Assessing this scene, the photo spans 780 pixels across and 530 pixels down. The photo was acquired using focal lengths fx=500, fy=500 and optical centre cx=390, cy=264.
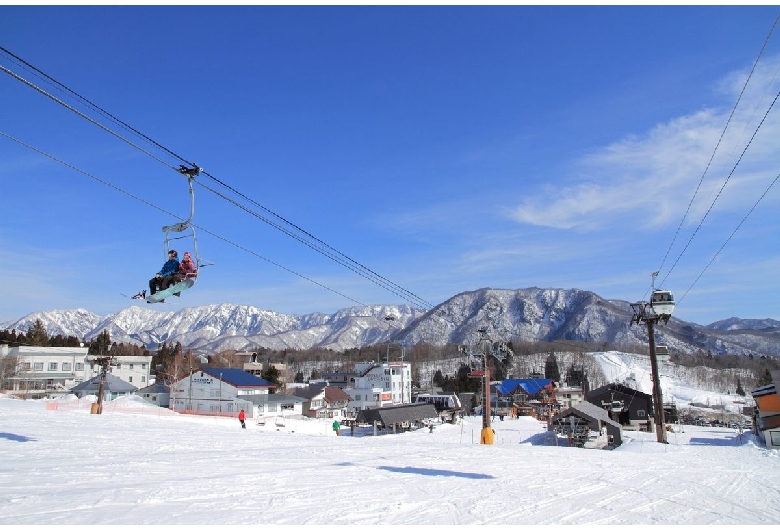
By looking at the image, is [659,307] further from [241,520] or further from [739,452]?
[241,520]

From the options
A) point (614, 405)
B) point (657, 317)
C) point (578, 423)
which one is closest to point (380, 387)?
point (614, 405)

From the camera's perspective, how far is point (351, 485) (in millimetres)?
10023

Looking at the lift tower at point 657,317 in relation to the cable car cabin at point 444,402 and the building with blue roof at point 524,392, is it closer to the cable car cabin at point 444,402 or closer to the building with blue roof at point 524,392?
the cable car cabin at point 444,402

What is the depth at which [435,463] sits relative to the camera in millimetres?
13734

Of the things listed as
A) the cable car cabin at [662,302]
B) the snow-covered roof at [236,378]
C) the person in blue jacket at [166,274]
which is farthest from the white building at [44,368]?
the cable car cabin at [662,302]

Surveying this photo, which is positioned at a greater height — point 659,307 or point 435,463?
point 659,307

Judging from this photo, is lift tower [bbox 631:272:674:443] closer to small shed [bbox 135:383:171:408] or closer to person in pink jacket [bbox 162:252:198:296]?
person in pink jacket [bbox 162:252:198:296]

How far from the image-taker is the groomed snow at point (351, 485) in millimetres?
7691

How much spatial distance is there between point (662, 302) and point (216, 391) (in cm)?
4490

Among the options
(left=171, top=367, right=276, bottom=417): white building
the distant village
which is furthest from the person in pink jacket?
(left=171, top=367, right=276, bottom=417): white building

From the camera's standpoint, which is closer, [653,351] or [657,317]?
[657,317]

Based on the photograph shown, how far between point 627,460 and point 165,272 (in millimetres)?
15079

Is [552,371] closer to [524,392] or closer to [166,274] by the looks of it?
[524,392]

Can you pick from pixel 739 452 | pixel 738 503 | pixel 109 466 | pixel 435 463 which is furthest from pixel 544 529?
pixel 739 452
